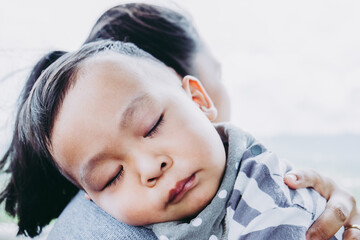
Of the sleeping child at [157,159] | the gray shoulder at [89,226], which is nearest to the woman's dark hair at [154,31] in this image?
the sleeping child at [157,159]

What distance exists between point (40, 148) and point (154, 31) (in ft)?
2.30

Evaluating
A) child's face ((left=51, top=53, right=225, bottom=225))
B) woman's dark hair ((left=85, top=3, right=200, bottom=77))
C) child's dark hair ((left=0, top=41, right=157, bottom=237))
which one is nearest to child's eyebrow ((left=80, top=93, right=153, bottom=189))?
child's face ((left=51, top=53, right=225, bottom=225))

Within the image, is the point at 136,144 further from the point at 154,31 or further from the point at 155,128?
the point at 154,31

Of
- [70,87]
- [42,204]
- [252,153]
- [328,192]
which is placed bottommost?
[42,204]

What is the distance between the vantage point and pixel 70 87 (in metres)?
0.87

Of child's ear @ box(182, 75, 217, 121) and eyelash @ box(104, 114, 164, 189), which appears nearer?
eyelash @ box(104, 114, 164, 189)

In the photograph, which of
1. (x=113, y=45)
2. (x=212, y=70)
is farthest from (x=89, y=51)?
(x=212, y=70)

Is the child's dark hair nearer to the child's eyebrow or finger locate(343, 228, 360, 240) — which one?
the child's eyebrow

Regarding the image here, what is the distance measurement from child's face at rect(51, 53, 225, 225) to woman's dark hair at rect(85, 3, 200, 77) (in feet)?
1.74

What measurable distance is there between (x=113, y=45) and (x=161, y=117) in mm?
316

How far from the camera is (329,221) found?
2.52ft

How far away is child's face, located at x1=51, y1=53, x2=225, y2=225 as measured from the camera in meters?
0.77

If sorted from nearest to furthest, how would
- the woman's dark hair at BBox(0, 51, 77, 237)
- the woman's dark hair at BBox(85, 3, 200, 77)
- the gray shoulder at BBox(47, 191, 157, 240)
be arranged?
A: 1. the gray shoulder at BBox(47, 191, 157, 240)
2. the woman's dark hair at BBox(0, 51, 77, 237)
3. the woman's dark hair at BBox(85, 3, 200, 77)

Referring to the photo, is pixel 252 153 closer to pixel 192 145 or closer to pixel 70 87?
pixel 192 145
